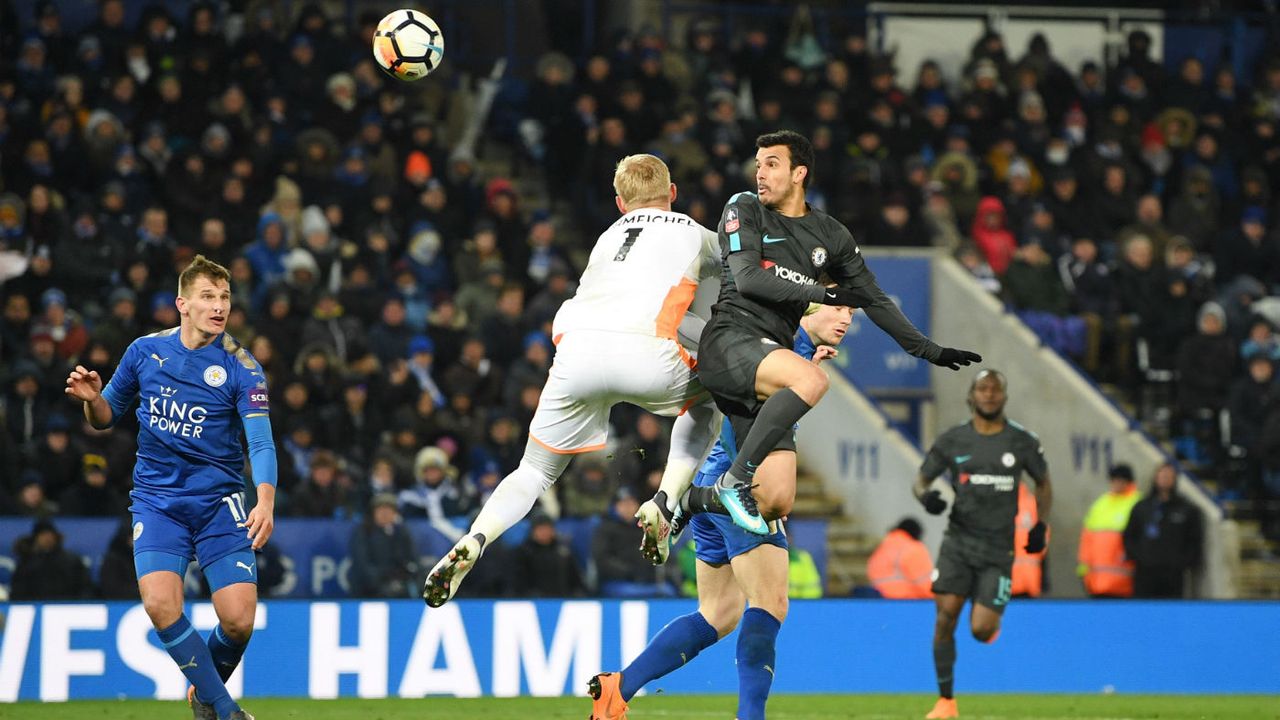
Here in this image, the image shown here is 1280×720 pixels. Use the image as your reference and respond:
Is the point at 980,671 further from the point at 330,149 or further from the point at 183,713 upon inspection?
the point at 330,149

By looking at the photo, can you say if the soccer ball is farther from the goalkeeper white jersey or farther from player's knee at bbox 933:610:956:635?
player's knee at bbox 933:610:956:635

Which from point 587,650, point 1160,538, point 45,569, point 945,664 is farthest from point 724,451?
point 1160,538

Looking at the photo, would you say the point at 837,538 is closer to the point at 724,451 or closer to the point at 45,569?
Result: the point at 45,569

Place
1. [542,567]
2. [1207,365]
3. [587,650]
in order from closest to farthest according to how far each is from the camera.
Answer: [587,650] → [542,567] → [1207,365]

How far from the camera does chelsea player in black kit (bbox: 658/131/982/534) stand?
820 cm

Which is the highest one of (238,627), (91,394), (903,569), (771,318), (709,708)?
(771,318)

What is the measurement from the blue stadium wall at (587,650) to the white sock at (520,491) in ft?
16.2

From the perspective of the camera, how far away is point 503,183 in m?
18.7

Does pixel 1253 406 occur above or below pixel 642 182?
below

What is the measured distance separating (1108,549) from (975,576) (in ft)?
16.7

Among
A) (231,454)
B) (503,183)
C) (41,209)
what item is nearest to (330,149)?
(503,183)

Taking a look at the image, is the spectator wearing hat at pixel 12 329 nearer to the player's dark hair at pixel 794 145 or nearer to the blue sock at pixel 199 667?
the blue sock at pixel 199 667

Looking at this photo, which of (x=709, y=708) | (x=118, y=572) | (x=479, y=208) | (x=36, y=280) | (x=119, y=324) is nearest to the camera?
(x=709, y=708)

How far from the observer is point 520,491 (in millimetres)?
8531
